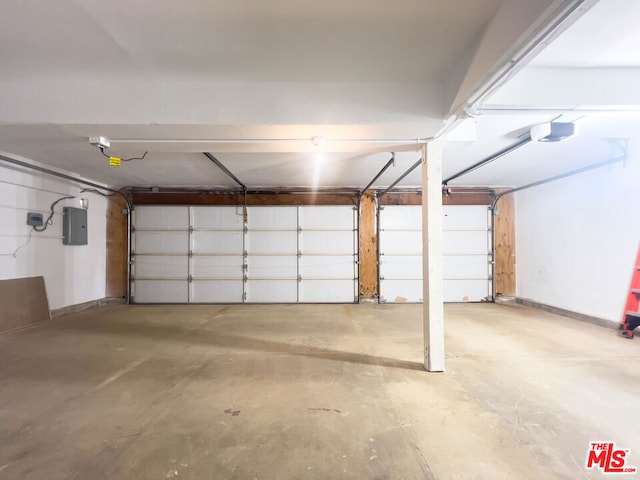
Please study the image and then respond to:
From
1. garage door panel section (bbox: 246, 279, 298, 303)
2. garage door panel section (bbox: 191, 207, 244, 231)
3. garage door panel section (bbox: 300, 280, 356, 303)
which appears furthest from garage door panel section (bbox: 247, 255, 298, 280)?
garage door panel section (bbox: 191, 207, 244, 231)

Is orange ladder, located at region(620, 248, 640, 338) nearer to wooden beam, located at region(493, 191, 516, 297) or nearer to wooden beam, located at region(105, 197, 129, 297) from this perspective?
wooden beam, located at region(493, 191, 516, 297)

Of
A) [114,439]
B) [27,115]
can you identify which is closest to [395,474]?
[114,439]

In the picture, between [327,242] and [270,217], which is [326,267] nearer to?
[327,242]

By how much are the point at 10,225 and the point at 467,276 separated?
8.29 meters

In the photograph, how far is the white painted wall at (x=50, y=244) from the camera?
13.4ft

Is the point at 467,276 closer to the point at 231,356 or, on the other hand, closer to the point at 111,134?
the point at 231,356

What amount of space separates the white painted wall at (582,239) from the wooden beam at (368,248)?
3238 mm

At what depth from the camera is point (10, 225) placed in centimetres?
409

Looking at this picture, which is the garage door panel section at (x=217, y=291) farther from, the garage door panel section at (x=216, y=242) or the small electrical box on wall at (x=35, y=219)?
the small electrical box on wall at (x=35, y=219)

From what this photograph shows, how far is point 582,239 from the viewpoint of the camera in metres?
4.73

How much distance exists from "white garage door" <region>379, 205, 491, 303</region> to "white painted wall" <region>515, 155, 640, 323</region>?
81cm

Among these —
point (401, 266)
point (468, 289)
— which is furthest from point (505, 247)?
point (401, 266)

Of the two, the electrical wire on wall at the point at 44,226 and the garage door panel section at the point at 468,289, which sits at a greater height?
the electrical wire on wall at the point at 44,226

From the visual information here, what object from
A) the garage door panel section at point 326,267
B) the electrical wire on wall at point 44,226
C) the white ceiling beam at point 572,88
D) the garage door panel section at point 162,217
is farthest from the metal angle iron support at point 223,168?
the white ceiling beam at point 572,88
